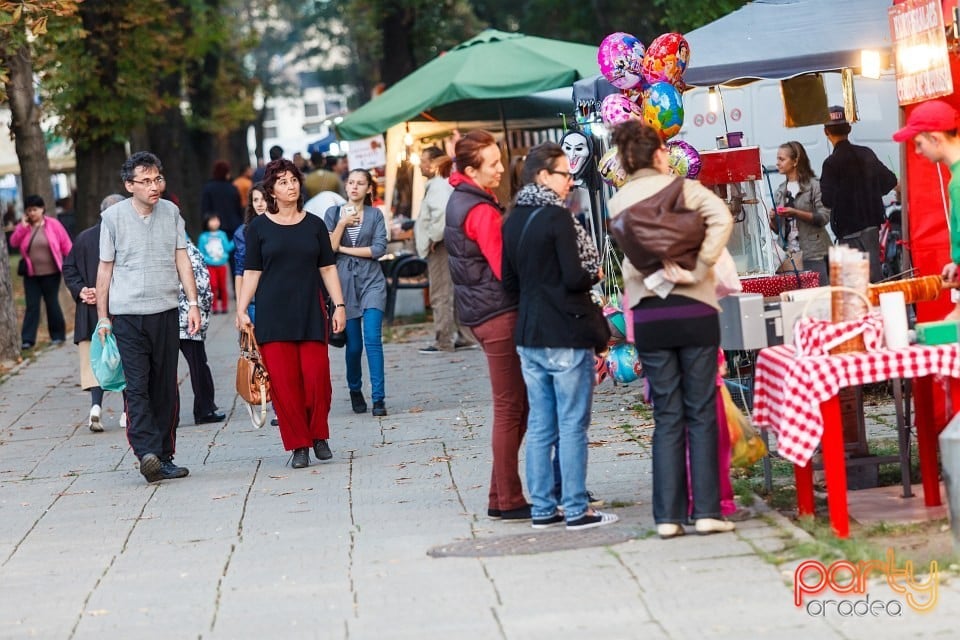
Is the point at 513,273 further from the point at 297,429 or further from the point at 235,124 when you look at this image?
the point at 235,124

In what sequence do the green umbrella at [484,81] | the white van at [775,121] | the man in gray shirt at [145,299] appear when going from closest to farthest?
the man in gray shirt at [145,299]
the white van at [775,121]
the green umbrella at [484,81]

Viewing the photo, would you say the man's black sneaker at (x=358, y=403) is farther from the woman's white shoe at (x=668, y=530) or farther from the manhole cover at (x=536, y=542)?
the woman's white shoe at (x=668, y=530)

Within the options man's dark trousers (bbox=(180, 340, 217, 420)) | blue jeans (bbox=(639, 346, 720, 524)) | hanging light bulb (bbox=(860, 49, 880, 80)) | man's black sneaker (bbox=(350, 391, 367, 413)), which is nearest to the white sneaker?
man's dark trousers (bbox=(180, 340, 217, 420))

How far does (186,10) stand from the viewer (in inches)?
1155

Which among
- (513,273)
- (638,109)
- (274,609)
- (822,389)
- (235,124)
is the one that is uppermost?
(235,124)

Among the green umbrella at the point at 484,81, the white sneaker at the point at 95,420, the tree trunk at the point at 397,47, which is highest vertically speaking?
the tree trunk at the point at 397,47

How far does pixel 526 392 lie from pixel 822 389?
1.56m

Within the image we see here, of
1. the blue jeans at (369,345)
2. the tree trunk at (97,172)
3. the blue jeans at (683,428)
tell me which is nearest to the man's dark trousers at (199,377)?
the blue jeans at (369,345)

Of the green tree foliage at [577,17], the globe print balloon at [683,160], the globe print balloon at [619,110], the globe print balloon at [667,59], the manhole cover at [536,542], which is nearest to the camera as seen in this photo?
the manhole cover at [536,542]

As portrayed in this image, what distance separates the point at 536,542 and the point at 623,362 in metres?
3.44

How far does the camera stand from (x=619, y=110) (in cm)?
1048

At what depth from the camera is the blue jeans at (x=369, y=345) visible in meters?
11.6

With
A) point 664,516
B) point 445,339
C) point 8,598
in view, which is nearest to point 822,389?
point 664,516

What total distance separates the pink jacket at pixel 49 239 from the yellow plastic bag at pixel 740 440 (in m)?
13.1
